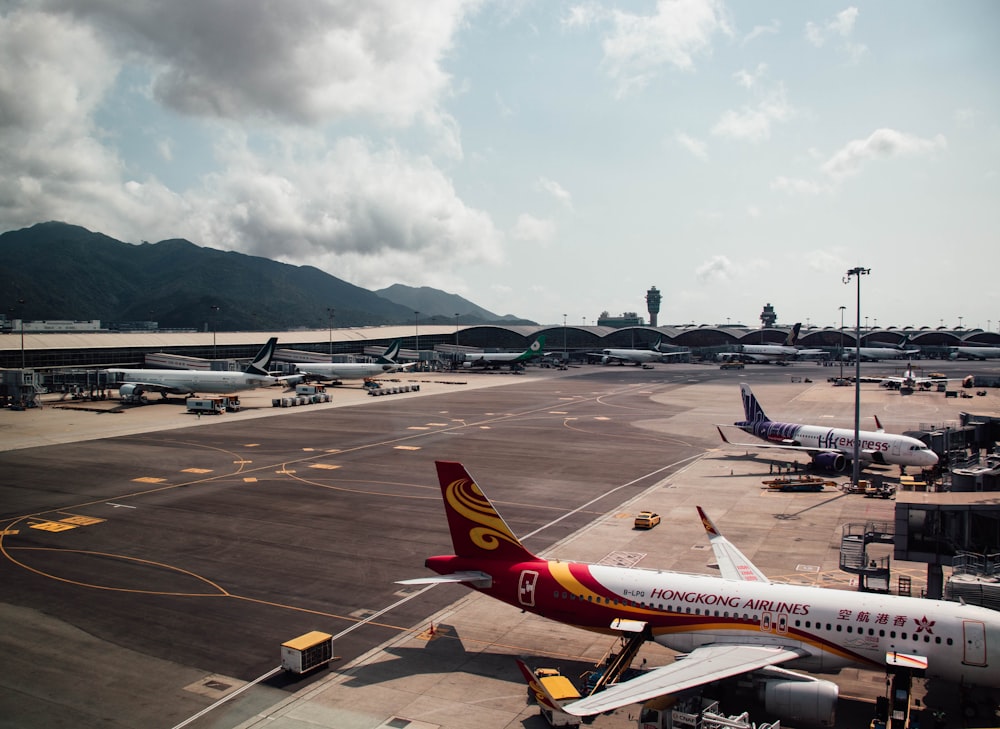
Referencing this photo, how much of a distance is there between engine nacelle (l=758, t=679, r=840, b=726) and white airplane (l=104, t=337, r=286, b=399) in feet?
333

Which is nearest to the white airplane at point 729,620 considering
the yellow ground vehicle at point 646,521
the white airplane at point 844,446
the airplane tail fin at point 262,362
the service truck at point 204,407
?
the yellow ground vehicle at point 646,521

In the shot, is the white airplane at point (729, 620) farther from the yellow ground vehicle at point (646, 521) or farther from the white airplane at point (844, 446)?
the white airplane at point (844, 446)

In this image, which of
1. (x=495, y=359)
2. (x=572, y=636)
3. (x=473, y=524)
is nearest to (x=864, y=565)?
(x=572, y=636)

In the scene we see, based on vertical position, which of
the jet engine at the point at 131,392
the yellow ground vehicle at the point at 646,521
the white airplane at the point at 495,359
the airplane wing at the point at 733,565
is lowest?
the yellow ground vehicle at the point at 646,521

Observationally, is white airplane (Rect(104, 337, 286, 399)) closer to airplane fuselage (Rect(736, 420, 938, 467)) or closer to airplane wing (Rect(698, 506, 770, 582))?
airplane fuselage (Rect(736, 420, 938, 467))

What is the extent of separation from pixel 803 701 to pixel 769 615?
310 cm

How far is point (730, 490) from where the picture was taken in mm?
54375

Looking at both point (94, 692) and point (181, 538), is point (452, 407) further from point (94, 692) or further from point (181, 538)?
point (94, 692)

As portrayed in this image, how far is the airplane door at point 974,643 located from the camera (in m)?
20.4

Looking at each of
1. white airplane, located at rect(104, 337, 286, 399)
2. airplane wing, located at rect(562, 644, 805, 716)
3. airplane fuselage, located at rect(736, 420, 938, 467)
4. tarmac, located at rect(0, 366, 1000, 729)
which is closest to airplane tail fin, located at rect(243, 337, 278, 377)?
white airplane, located at rect(104, 337, 286, 399)

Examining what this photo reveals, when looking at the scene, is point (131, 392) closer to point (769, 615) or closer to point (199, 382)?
point (199, 382)

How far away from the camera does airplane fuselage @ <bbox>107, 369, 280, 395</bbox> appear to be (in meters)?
108

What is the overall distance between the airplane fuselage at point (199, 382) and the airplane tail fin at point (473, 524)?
9017 centimetres

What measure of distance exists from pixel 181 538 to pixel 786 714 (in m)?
35.7
